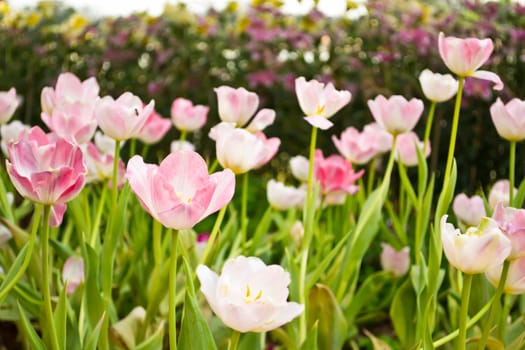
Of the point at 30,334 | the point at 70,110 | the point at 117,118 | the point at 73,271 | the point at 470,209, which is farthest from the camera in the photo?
the point at 470,209

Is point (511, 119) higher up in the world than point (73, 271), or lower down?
higher up

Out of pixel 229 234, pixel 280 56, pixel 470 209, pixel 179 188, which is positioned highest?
pixel 179 188

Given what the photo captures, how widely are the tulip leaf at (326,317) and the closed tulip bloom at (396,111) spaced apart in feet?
1.00

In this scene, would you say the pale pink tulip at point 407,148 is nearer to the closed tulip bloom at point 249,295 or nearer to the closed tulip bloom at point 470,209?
the closed tulip bloom at point 470,209

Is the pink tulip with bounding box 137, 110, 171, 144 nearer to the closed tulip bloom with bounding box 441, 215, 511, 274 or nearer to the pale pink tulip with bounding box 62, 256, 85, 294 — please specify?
the pale pink tulip with bounding box 62, 256, 85, 294

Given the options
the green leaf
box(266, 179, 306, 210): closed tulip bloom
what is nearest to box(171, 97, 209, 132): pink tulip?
box(266, 179, 306, 210): closed tulip bloom

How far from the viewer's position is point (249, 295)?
29.6 inches

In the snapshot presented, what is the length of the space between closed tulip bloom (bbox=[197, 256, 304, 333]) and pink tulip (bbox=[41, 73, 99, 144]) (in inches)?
16.6

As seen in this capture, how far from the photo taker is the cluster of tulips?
75 centimetres

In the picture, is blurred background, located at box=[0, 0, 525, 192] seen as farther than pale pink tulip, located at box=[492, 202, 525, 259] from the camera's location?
Yes

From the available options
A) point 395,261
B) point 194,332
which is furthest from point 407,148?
point 194,332

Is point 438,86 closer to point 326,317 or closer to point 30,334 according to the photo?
point 326,317

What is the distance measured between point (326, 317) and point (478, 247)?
0.45 metres

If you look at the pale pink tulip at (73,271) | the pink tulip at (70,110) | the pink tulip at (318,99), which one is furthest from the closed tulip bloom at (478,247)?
A: the pale pink tulip at (73,271)
